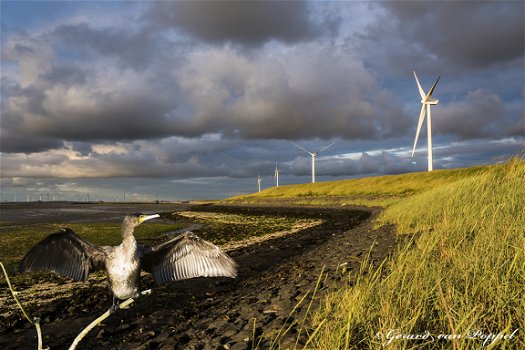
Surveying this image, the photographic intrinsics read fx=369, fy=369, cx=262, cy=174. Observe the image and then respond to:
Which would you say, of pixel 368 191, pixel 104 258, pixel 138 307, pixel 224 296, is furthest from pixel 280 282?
pixel 368 191

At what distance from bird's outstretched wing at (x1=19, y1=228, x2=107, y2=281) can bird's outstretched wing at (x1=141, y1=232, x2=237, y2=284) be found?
2.70ft

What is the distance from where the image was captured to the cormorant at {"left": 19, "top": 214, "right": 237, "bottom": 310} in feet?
18.6

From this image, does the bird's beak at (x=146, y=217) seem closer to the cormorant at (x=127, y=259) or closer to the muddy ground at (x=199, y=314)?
the cormorant at (x=127, y=259)

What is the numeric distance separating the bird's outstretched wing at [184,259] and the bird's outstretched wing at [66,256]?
82 centimetres

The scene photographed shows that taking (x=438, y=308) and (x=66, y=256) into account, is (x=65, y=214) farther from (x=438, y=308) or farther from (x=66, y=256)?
(x=438, y=308)

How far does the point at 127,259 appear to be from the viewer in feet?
18.6

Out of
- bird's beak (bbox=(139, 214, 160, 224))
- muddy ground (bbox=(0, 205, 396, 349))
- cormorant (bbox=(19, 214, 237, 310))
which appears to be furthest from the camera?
muddy ground (bbox=(0, 205, 396, 349))

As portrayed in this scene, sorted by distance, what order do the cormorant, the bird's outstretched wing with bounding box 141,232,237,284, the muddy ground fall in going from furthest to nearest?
the muddy ground, the bird's outstretched wing with bounding box 141,232,237,284, the cormorant

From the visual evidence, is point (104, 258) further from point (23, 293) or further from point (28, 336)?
point (23, 293)

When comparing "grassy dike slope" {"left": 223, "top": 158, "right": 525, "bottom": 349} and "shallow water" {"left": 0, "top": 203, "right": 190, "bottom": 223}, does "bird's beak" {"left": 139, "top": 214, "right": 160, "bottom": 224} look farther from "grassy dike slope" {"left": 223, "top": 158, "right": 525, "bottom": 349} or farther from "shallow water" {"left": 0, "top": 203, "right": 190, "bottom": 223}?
"shallow water" {"left": 0, "top": 203, "right": 190, "bottom": 223}

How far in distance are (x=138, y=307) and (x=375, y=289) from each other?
6670mm

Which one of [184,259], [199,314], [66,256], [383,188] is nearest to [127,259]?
[184,259]

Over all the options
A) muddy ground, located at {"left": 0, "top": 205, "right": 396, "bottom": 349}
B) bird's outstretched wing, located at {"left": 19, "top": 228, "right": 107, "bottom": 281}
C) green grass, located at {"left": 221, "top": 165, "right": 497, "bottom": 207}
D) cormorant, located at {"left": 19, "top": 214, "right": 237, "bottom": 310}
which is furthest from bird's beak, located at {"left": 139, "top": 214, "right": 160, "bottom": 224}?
green grass, located at {"left": 221, "top": 165, "right": 497, "bottom": 207}

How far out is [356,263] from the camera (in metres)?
11.2
